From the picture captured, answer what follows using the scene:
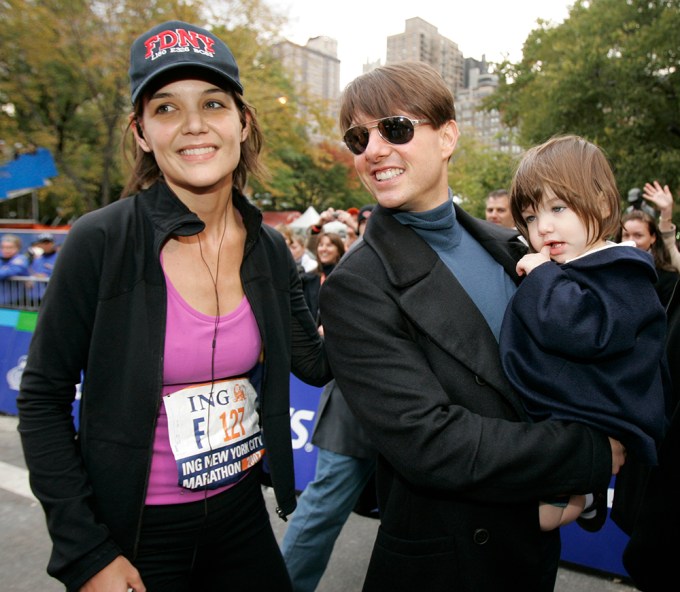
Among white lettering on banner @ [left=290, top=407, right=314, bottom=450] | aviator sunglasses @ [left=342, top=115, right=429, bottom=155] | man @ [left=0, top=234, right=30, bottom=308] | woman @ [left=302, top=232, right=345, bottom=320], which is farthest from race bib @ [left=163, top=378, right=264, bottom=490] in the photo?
man @ [left=0, top=234, right=30, bottom=308]

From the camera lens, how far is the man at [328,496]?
2.85 m

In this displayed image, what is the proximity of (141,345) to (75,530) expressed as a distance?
53cm

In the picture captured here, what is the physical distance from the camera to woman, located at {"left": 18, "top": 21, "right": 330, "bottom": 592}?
5.28ft

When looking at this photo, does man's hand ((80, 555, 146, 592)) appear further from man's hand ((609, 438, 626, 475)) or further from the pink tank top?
man's hand ((609, 438, 626, 475))

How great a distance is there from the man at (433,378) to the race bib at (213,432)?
1.44 ft

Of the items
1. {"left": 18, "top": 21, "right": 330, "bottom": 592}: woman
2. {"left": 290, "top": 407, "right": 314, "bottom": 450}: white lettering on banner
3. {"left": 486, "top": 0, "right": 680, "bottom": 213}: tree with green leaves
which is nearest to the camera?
{"left": 18, "top": 21, "right": 330, "bottom": 592}: woman

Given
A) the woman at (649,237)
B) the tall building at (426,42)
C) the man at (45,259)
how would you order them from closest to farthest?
the woman at (649,237), the man at (45,259), the tall building at (426,42)

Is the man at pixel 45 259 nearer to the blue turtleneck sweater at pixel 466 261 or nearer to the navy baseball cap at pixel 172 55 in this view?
the navy baseball cap at pixel 172 55

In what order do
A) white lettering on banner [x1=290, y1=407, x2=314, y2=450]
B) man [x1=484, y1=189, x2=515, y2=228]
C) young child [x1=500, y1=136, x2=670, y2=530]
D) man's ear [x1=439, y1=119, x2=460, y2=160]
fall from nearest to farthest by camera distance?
young child [x1=500, y1=136, x2=670, y2=530] → man's ear [x1=439, y1=119, x2=460, y2=160] → white lettering on banner [x1=290, y1=407, x2=314, y2=450] → man [x1=484, y1=189, x2=515, y2=228]

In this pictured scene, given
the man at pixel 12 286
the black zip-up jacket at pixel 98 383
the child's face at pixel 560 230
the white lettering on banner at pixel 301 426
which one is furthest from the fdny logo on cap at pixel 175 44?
the man at pixel 12 286

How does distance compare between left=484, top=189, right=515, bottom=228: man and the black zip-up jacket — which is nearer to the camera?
the black zip-up jacket

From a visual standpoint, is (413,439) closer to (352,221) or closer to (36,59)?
(352,221)

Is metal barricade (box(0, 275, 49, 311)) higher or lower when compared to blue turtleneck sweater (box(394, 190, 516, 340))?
lower

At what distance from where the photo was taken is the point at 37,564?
11.3ft
